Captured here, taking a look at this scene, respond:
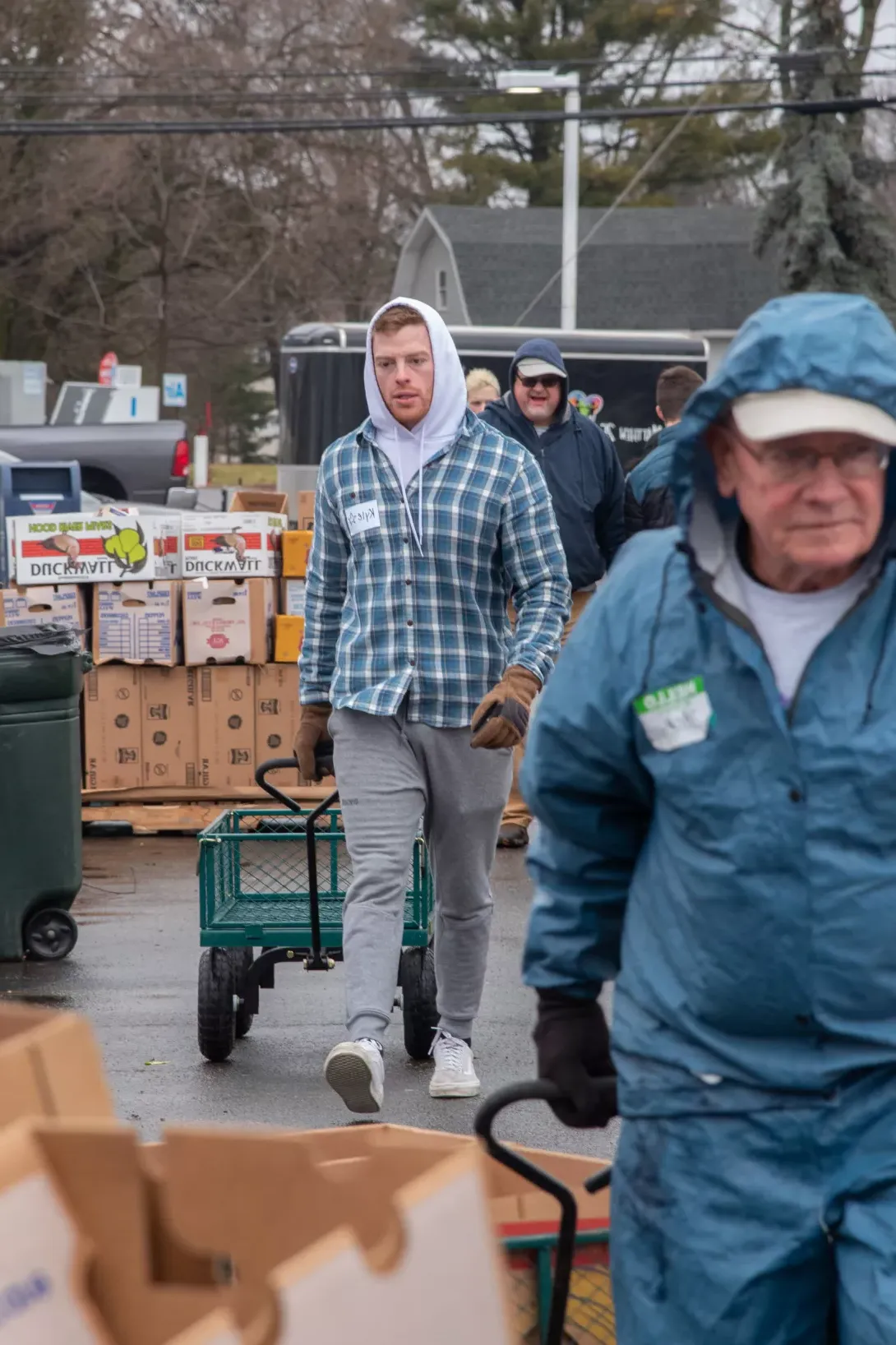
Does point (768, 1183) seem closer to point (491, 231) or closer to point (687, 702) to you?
point (687, 702)

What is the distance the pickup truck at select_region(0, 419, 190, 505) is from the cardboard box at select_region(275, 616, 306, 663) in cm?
1637

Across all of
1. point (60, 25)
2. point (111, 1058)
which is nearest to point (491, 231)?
point (60, 25)

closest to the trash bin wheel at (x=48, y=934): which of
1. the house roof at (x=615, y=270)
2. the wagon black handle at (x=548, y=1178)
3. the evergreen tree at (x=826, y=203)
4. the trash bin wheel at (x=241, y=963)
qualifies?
the trash bin wheel at (x=241, y=963)

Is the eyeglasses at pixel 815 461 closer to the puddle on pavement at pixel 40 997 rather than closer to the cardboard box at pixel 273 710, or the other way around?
the puddle on pavement at pixel 40 997

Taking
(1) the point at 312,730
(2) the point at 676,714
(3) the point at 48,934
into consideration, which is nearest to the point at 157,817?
(3) the point at 48,934

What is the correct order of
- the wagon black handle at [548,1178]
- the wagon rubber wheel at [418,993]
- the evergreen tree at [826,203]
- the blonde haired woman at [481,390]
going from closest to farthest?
the wagon black handle at [548,1178] < the wagon rubber wheel at [418,993] < the blonde haired woman at [481,390] < the evergreen tree at [826,203]

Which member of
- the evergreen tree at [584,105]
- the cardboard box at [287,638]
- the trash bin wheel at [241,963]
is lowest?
the trash bin wheel at [241,963]

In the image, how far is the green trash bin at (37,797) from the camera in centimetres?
805

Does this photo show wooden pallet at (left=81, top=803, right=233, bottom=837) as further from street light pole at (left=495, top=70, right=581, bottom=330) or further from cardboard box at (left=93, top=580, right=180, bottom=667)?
street light pole at (left=495, top=70, right=581, bottom=330)

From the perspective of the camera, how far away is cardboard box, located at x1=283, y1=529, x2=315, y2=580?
1120cm

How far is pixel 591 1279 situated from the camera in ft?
9.98

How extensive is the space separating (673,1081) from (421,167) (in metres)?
49.6

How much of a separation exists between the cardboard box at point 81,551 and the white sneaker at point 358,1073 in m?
5.92

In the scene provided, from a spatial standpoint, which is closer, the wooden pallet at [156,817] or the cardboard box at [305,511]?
the wooden pallet at [156,817]
